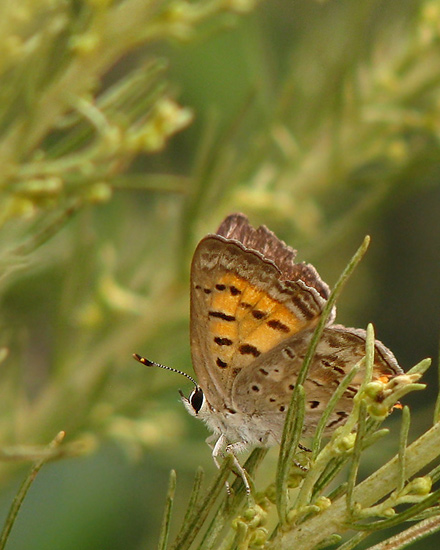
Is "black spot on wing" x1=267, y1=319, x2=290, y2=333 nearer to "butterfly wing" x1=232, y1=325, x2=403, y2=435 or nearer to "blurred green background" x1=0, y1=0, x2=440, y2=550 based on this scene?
"butterfly wing" x1=232, y1=325, x2=403, y2=435

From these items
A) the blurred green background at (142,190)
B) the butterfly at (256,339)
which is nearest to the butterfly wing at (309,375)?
the butterfly at (256,339)

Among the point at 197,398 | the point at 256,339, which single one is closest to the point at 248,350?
the point at 256,339

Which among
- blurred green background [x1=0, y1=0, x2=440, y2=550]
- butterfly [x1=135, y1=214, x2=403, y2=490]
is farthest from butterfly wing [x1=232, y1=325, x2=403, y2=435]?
blurred green background [x1=0, y1=0, x2=440, y2=550]

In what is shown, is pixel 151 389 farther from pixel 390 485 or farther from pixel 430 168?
pixel 390 485

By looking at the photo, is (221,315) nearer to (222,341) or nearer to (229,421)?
(222,341)

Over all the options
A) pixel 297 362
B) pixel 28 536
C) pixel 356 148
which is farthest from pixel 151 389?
pixel 356 148

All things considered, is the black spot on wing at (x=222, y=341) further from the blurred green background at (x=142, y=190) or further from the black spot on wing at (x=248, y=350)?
the blurred green background at (x=142, y=190)

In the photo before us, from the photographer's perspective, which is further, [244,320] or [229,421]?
[229,421]
